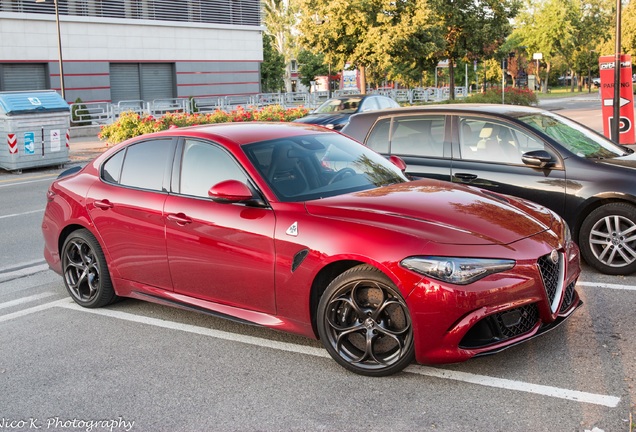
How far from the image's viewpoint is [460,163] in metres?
7.64

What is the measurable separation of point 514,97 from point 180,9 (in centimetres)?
2410

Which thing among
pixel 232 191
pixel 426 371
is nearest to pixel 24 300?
pixel 232 191

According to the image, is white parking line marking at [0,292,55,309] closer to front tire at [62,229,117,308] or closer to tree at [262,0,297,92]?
front tire at [62,229,117,308]

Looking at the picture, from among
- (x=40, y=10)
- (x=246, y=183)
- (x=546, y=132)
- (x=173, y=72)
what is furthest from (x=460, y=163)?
(x=173, y=72)

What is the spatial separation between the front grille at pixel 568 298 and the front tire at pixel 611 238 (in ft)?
6.58

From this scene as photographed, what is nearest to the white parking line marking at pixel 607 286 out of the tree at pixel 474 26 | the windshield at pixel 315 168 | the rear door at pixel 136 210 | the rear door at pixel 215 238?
the windshield at pixel 315 168

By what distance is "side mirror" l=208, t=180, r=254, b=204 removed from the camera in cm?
498

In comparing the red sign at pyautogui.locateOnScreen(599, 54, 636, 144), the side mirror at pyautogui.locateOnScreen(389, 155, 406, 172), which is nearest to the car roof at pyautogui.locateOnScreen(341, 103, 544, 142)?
the side mirror at pyautogui.locateOnScreen(389, 155, 406, 172)

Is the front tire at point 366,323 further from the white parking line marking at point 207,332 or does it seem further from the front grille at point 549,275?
the front grille at point 549,275

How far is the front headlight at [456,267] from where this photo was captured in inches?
167

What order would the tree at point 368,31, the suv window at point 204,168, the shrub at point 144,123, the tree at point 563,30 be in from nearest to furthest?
the suv window at point 204,168, the shrub at point 144,123, the tree at point 368,31, the tree at point 563,30

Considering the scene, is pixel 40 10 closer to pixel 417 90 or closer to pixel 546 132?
pixel 417 90

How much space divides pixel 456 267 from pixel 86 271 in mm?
3388

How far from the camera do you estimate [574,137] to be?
7.48m
